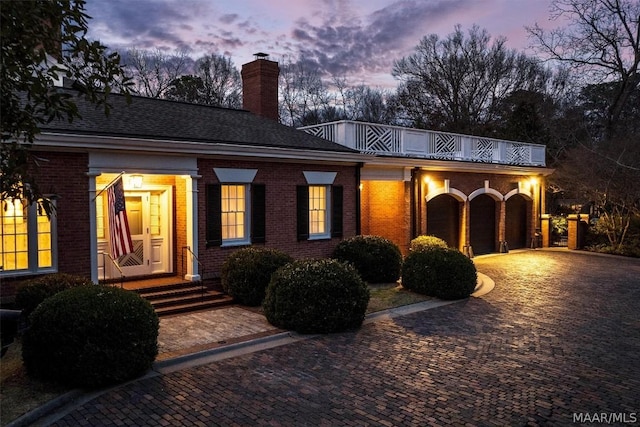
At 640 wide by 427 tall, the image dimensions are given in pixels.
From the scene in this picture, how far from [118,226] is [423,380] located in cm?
639

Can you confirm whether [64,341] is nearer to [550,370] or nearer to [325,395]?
[325,395]

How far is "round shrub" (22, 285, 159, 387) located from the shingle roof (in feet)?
14.8

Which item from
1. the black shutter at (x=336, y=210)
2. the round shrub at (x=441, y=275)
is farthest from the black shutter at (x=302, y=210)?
the round shrub at (x=441, y=275)

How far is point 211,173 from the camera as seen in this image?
13.1m

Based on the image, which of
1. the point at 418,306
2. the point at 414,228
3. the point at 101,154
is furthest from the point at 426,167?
the point at 101,154

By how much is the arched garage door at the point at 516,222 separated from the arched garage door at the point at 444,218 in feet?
13.0

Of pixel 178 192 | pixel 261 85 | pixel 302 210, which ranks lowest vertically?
pixel 302 210

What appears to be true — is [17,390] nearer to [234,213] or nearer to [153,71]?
[234,213]

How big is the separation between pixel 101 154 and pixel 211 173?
2845 mm

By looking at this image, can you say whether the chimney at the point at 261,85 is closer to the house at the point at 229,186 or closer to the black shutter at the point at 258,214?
the house at the point at 229,186

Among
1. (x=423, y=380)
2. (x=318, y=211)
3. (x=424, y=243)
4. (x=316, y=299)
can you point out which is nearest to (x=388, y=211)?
(x=424, y=243)

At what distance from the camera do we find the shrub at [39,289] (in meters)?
9.19

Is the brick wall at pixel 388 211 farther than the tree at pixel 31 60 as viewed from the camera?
Yes

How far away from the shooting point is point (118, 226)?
9.94m
